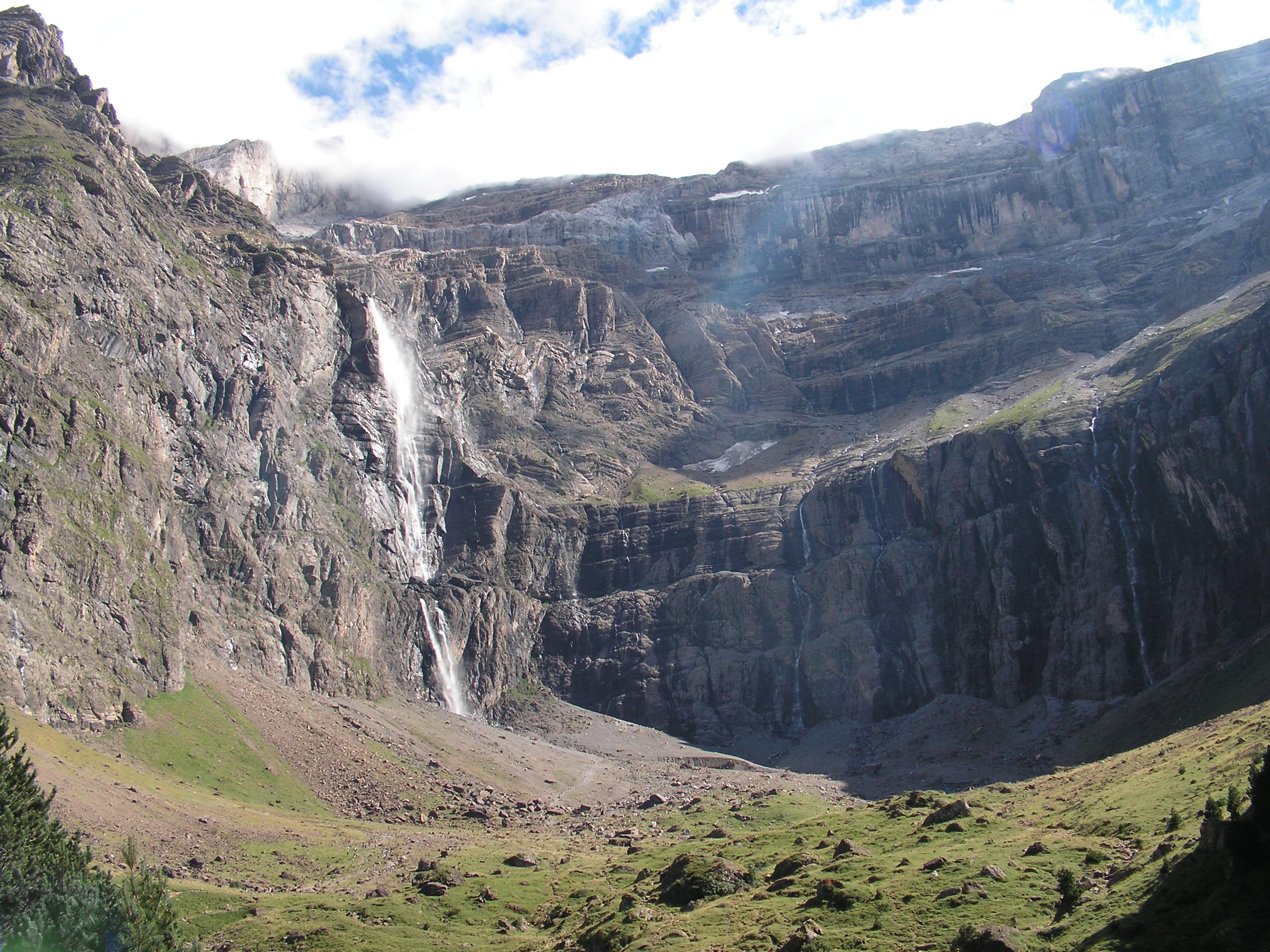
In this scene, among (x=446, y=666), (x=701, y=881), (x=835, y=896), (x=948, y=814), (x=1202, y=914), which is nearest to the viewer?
(x=1202, y=914)

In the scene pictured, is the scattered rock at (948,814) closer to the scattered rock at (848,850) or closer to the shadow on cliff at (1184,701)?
the scattered rock at (848,850)

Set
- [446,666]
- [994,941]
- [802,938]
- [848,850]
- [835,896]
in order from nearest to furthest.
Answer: [994,941] → [802,938] → [835,896] → [848,850] → [446,666]

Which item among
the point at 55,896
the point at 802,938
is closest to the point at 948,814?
the point at 802,938

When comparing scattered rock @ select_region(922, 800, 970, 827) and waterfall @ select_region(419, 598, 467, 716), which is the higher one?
scattered rock @ select_region(922, 800, 970, 827)

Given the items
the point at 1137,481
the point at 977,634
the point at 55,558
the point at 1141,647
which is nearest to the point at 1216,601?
the point at 1141,647

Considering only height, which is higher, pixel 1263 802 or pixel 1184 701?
pixel 1263 802

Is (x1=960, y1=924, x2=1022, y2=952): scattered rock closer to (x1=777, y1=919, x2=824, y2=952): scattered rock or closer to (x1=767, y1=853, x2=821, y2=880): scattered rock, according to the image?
(x1=777, y1=919, x2=824, y2=952): scattered rock

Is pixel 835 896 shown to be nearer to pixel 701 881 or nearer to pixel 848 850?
pixel 848 850

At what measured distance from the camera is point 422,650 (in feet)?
639

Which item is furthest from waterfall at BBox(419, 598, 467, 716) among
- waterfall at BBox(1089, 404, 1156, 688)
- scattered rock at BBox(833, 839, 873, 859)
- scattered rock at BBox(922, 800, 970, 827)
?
scattered rock at BBox(833, 839, 873, 859)

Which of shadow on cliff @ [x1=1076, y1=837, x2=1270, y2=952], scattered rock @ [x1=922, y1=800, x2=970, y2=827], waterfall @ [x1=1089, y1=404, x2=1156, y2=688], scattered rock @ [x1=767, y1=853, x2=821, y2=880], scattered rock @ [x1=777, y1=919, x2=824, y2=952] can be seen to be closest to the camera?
shadow on cliff @ [x1=1076, y1=837, x2=1270, y2=952]

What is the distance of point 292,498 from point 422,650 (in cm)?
3554

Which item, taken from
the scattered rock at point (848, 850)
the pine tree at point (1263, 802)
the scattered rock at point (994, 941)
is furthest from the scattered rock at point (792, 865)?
the pine tree at point (1263, 802)

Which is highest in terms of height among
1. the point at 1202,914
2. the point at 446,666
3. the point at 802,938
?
the point at 1202,914
